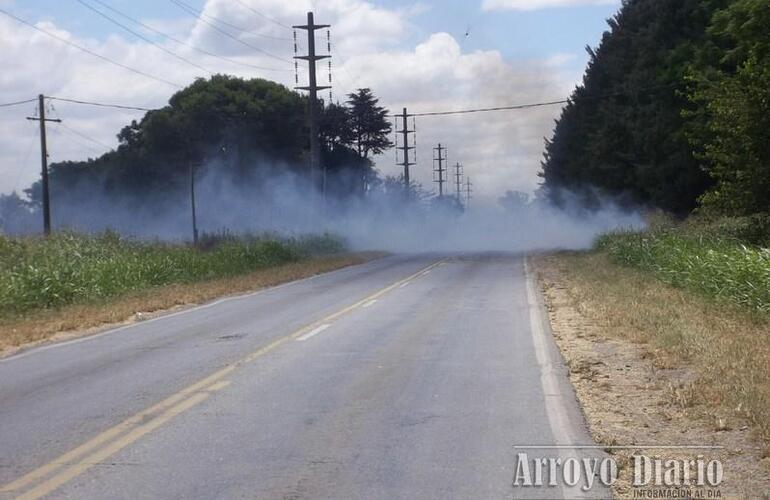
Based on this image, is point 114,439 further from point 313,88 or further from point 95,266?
point 313,88

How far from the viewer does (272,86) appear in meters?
74.8

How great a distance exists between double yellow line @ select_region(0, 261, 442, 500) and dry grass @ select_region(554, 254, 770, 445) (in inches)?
189

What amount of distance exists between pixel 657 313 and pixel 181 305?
10941mm

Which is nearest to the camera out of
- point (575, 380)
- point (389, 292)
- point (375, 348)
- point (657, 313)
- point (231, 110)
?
point (575, 380)

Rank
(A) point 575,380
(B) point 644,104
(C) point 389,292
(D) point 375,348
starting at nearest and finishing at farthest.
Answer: (A) point 575,380 < (D) point 375,348 < (C) point 389,292 < (B) point 644,104

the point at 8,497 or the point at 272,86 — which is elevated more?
the point at 272,86

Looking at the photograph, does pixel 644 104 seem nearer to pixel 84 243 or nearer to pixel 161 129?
pixel 84 243

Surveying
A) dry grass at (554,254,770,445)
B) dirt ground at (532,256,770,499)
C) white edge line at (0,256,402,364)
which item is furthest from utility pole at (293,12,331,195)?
dirt ground at (532,256,770,499)

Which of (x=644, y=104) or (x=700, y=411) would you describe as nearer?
(x=700, y=411)

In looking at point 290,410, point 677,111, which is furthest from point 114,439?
point 677,111

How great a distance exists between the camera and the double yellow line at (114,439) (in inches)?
277

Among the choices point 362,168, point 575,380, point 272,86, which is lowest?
point 575,380

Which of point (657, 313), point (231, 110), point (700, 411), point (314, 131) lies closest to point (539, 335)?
point (657, 313)

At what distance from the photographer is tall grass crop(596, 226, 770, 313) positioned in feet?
52.9
